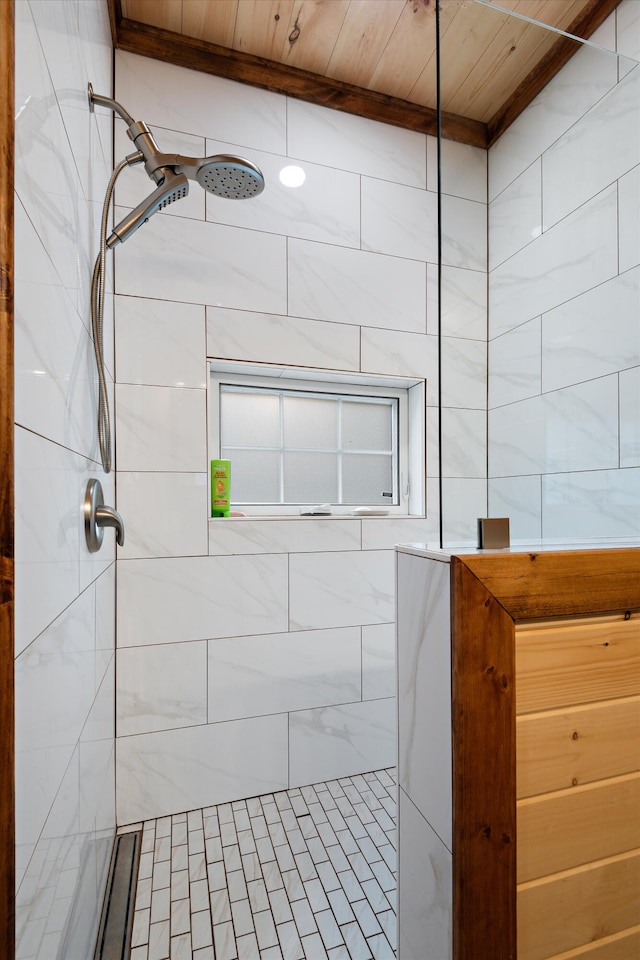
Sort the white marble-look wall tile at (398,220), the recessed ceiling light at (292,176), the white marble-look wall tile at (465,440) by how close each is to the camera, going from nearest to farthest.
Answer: the white marble-look wall tile at (465,440) → the recessed ceiling light at (292,176) → the white marble-look wall tile at (398,220)

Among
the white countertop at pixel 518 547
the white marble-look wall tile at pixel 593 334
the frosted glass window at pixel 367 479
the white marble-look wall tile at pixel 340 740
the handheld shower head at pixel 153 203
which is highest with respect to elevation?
the handheld shower head at pixel 153 203

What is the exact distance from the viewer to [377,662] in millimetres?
1761

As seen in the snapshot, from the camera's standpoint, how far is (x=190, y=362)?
5.13ft

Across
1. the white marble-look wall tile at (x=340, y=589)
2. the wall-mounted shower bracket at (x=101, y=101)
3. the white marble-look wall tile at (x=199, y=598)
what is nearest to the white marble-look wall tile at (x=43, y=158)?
the wall-mounted shower bracket at (x=101, y=101)

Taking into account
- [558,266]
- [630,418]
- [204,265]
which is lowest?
[630,418]

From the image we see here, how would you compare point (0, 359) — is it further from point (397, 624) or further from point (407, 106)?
point (407, 106)

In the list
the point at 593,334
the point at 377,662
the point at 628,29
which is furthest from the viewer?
the point at 377,662

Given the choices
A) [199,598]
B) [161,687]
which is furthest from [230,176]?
[161,687]

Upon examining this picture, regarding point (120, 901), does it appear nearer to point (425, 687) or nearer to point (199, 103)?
point (425, 687)

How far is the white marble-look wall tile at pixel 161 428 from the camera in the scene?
149cm

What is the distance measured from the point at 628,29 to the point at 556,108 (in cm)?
64

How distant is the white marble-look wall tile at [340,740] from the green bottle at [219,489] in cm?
75

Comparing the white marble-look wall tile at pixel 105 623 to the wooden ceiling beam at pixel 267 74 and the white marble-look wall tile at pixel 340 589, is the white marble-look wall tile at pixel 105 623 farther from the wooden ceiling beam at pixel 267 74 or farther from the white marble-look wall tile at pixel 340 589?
the wooden ceiling beam at pixel 267 74

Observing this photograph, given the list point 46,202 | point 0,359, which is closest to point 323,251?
point 46,202
